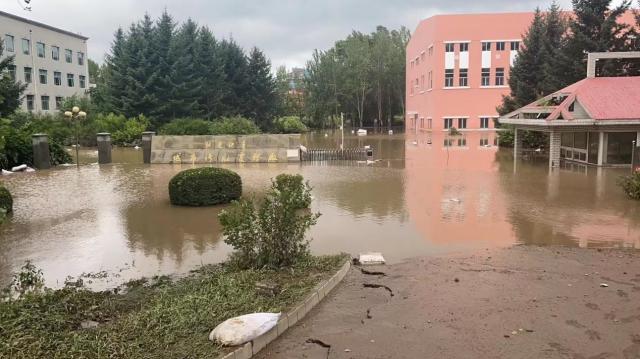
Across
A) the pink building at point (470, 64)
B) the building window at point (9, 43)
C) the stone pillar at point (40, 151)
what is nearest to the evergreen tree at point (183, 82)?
the stone pillar at point (40, 151)

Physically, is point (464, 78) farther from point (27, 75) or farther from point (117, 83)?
point (27, 75)

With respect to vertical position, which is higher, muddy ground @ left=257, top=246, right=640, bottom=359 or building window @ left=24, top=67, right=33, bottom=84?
building window @ left=24, top=67, right=33, bottom=84

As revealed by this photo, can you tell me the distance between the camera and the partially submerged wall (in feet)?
81.5

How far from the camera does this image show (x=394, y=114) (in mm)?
87625

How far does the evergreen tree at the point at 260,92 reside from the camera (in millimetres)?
48281

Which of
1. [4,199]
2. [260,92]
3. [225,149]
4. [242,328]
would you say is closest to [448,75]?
[260,92]

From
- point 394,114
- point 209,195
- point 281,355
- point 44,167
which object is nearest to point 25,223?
point 209,195

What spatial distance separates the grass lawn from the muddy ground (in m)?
0.60

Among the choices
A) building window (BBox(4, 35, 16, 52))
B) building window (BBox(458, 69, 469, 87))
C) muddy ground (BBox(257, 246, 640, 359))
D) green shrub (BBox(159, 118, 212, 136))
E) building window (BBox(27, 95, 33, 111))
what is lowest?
muddy ground (BBox(257, 246, 640, 359))

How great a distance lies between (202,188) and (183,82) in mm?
30696

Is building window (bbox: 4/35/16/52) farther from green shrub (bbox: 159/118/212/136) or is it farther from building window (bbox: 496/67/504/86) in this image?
building window (bbox: 496/67/504/86)

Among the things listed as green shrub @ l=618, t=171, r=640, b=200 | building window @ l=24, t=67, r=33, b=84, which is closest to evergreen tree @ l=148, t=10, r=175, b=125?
building window @ l=24, t=67, r=33, b=84

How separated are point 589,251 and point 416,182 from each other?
9.12m

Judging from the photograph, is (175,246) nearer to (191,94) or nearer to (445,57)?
(191,94)
